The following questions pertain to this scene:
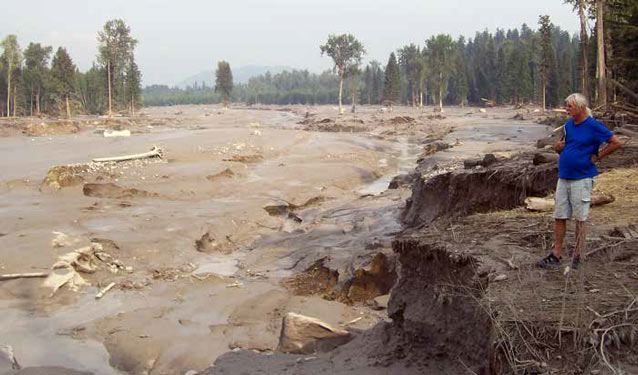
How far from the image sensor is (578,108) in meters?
4.90

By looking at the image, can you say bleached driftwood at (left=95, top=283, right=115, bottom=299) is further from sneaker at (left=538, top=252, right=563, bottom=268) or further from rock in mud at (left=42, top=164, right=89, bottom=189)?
rock in mud at (left=42, top=164, right=89, bottom=189)

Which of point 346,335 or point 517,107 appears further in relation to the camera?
point 517,107

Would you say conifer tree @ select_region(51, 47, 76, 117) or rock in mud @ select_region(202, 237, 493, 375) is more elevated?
conifer tree @ select_region(51, 47, 76, 117)

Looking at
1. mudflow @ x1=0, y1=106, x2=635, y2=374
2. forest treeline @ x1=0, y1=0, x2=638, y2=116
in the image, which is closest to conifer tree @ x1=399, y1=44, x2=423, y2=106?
forest treeline @ x1=0, y1=0, x2=638, y2=116

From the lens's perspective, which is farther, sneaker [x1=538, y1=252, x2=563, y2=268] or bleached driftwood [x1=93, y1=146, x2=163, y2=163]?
bleached driftwood [x1=93, y1=146, x2=163, y2=163]

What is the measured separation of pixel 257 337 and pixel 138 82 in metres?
81.1

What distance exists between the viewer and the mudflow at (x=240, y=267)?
18.6ft

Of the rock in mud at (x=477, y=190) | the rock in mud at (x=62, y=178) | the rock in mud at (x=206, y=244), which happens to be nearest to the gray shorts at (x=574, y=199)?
the rock in mud at (x=477, y=190)

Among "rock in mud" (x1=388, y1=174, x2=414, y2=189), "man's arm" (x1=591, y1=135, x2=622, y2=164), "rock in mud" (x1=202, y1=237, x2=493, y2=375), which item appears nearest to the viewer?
"rock in mud" (x1=202, y1=237, x2=493, y2=375)

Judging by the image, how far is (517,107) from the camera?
69.9 m

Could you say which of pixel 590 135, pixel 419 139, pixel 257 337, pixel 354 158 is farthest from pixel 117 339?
pixel 419 139

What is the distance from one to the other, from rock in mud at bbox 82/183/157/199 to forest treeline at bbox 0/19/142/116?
52.5 meters

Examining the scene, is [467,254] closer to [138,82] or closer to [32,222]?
[32,222]

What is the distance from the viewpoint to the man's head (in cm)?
489
